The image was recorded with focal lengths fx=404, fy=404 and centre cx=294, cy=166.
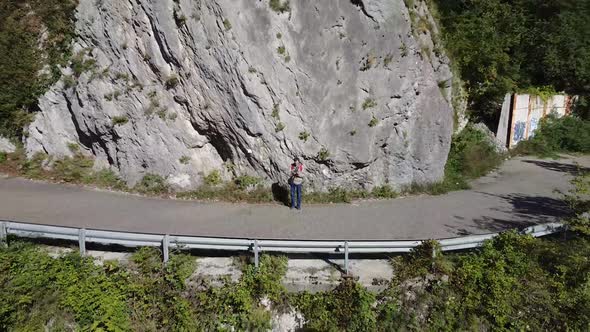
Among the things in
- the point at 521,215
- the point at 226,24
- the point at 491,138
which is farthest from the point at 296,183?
the point at 491,138

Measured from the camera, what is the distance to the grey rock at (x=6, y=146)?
13391mm

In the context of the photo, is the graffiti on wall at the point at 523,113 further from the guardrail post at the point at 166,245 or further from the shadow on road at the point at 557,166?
the guardrail post at the point at 166,245

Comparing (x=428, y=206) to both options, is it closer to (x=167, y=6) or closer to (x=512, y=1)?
(x=167, y=6)

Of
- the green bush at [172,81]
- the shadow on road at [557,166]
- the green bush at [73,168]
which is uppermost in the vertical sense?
the green bush at [172,81]

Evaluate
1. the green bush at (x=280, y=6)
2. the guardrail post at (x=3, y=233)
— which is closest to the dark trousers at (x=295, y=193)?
the green bush at (x=280, y=6)

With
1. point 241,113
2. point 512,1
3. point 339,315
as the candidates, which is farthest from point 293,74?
point 512,1

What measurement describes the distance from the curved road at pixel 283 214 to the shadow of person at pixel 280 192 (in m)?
0.41

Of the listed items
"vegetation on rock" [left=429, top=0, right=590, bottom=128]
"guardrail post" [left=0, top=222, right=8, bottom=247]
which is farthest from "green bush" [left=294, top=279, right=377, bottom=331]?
"vegetation on rock" [left=429, top=0, right=590, bottom=128]

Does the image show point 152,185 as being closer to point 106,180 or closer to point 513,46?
point 106,180

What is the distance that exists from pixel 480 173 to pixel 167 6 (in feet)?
37.3

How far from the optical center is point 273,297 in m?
6.66

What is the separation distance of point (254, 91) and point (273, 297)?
591 cm

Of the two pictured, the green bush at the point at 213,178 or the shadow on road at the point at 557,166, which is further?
the shadow on road at the point at 557,166

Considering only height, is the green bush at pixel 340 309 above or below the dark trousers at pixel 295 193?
below
